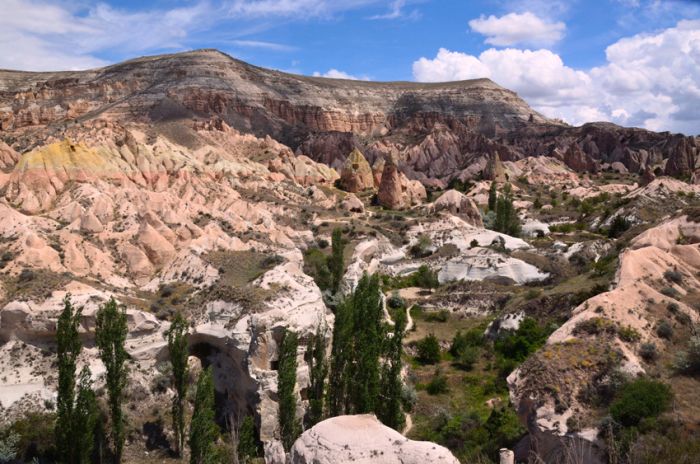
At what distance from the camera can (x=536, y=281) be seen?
1502 inches

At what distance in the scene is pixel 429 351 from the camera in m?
30.1

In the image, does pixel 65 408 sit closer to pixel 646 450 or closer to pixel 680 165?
pixel 646 450

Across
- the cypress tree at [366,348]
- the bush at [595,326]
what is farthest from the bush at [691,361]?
the cypress tree at [366,348]

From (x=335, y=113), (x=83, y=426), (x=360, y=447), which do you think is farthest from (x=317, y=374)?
(x=335, y=113)

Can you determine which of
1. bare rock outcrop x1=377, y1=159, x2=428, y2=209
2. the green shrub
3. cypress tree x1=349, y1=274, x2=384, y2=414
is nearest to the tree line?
cypress tree x1=349, y1=274, x2=384, y2=414

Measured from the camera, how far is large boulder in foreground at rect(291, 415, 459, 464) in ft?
40.6

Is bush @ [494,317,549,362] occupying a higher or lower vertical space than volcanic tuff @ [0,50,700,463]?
lower

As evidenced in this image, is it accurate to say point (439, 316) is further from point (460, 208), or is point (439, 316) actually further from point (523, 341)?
point (460, 208)

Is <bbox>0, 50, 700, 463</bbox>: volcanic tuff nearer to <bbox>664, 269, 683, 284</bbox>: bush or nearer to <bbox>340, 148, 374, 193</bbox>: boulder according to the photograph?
<bbox>664, 269, 683, 284</bbox>: bush

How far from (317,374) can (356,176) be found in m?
59.0

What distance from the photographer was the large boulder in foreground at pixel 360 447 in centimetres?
1237

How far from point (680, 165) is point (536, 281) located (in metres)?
62.7

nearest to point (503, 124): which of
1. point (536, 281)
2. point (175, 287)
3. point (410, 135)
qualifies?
point (410, 135)

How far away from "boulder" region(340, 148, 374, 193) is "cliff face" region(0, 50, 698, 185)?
55.3ft
